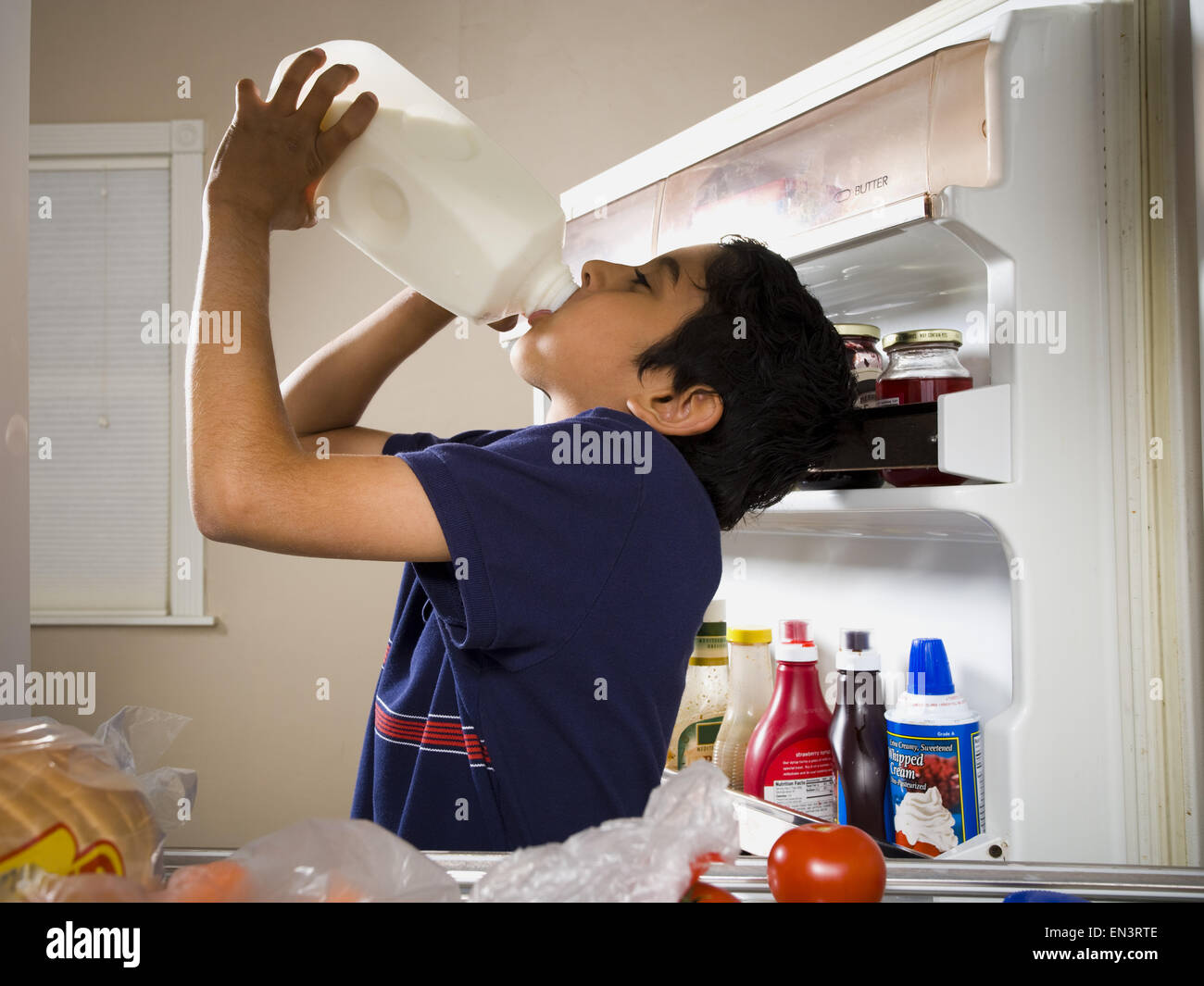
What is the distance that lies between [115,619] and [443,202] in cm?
213

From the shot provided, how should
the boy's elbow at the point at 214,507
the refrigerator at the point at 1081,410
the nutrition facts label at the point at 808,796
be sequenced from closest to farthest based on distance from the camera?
the boy's elbow at the point at 214,507
the refrigerator at the point at 1081,410
the nutrition facts label at the point at 808,796

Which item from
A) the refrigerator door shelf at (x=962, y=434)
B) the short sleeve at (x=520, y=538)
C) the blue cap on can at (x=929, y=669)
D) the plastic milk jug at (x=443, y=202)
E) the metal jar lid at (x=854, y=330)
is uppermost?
the plastic milk jug at (x=443, y=202)

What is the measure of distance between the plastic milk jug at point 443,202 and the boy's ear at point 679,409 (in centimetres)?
12

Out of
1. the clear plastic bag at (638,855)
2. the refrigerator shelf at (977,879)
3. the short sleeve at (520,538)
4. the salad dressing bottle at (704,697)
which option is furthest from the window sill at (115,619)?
the clear plastic bag at (638,855)

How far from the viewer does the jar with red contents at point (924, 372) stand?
2.89 ft

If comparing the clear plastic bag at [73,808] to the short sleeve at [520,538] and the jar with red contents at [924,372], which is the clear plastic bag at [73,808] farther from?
the jar with red contents at [924,372]

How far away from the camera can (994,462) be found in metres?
0.80

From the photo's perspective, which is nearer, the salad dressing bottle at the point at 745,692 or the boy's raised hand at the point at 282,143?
the boy's raised hand at the point at 282,143

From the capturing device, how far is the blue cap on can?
3.08 ft

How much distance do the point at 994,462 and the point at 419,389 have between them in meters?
1.83

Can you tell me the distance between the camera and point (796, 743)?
108 cm

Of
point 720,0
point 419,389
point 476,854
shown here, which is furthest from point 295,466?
point 720,0

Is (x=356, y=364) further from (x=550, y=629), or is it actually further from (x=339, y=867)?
(x=339, y=867)
